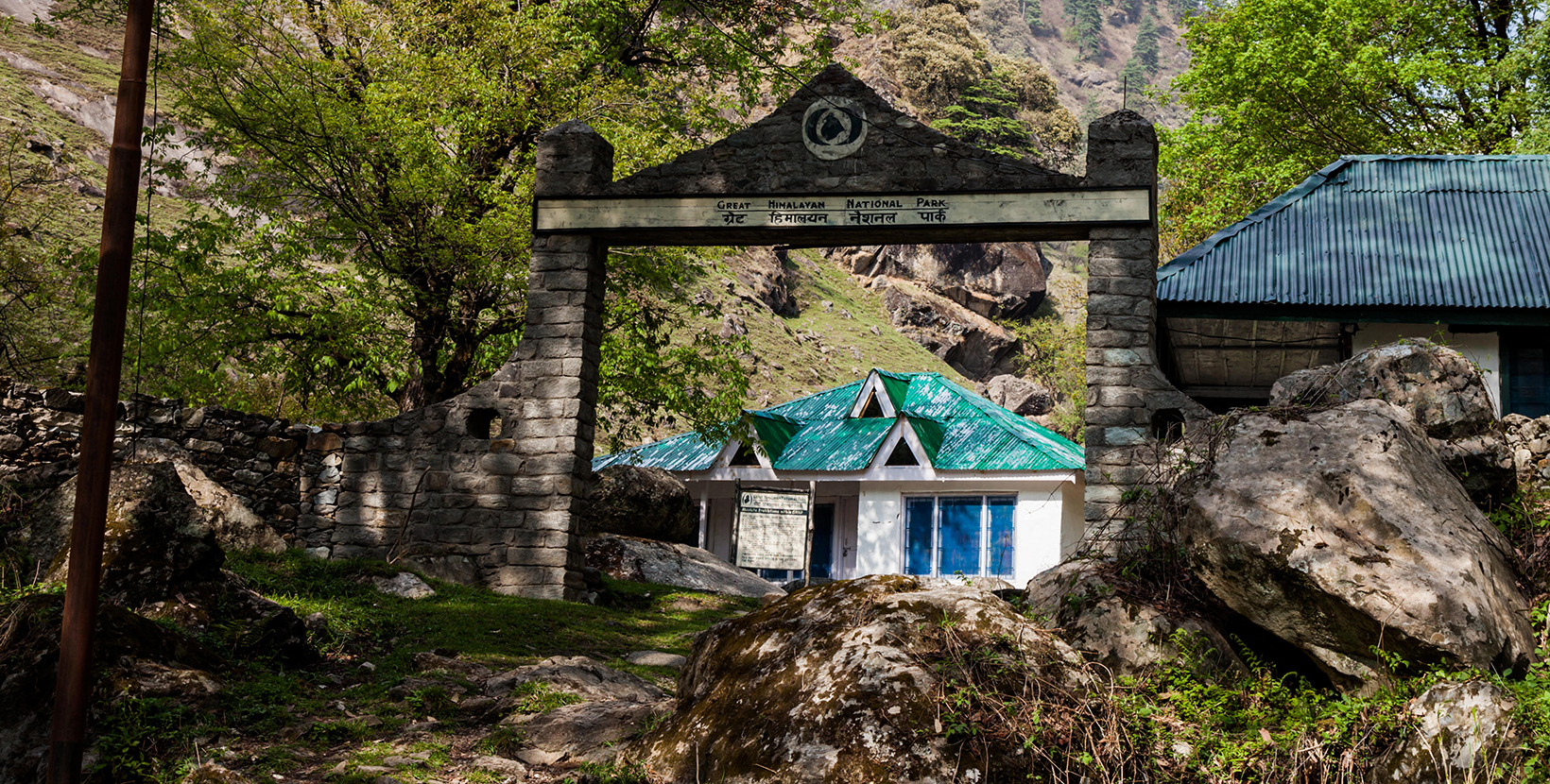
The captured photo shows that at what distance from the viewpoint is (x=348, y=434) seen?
1317 centimetres

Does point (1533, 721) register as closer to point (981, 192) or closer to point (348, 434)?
point (981, 192)

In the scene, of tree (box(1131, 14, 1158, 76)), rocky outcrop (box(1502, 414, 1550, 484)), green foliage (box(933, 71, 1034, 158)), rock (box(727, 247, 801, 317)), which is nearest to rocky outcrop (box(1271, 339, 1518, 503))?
rocky outcrop (box(1502, 414, 1550, 484))

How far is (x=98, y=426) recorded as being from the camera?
4.52m

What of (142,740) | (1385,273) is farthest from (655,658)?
(1385,273)

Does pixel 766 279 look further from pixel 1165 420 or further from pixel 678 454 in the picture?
pixel 1165 420

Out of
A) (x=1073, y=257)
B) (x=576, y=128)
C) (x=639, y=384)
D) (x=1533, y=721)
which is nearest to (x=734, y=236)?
(x=576, y=128)

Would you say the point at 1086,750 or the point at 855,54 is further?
the point at 855,54

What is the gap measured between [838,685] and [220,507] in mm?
8868

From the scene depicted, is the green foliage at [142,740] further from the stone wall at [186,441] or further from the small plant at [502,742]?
the stone wall at [186,441]

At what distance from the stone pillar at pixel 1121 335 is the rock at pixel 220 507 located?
8.73 m

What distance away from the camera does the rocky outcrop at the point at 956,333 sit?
2434 inches

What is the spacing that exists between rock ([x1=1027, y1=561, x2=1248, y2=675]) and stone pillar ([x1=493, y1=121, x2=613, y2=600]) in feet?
24.3

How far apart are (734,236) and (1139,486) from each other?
715 centimetres

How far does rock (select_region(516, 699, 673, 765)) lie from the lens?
6066 mm
